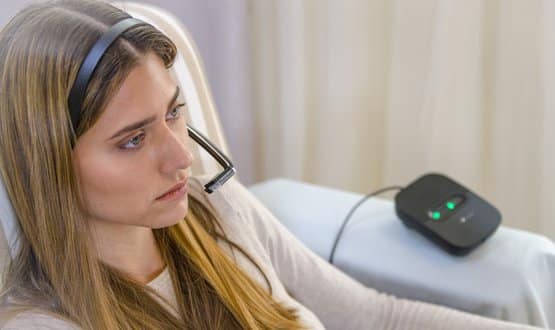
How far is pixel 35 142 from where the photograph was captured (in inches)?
28.6

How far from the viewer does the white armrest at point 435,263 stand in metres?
1.04

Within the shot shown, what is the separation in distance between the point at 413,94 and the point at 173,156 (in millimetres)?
898

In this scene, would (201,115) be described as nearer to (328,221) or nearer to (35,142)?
(328,221)

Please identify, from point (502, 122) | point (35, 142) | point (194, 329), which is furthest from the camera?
point (502, 122)

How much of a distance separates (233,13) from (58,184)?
43.7 inches

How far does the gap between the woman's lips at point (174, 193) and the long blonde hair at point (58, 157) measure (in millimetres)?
82

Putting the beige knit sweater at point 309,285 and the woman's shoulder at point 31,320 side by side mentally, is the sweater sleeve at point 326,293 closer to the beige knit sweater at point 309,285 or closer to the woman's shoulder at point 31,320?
the beige knit sweater at point 309,285

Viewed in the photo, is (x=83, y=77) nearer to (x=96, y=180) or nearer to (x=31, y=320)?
(x=96, y=180)

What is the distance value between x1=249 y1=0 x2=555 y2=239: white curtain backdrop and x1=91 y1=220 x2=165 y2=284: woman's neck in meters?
0.79

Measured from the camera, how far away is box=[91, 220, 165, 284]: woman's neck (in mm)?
840

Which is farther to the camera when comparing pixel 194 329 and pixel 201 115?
pixel 201 115

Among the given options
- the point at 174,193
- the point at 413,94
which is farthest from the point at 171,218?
the point at 413,94

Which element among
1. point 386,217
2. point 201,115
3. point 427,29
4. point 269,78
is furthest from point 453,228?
point 269,78

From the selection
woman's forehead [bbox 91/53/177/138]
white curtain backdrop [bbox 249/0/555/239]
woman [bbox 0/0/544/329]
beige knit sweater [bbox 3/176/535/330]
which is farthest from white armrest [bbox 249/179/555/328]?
woman's forehead [bbox 91/53/177/138]
